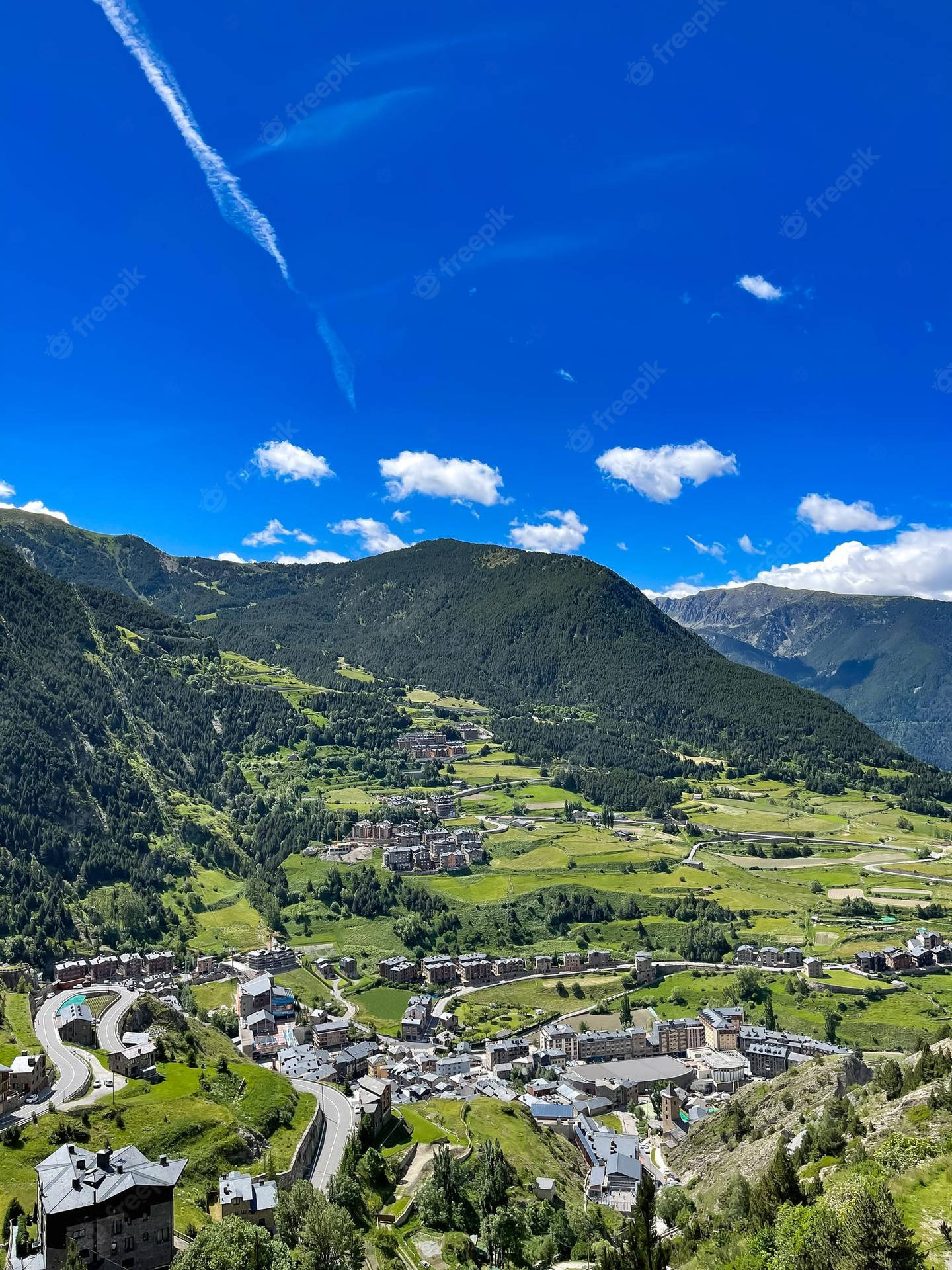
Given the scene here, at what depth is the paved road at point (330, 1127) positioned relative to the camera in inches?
2124

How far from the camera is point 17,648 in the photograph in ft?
593

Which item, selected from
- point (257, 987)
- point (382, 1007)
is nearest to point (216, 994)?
point (257, 987)

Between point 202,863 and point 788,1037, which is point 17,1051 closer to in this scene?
point 788,1037

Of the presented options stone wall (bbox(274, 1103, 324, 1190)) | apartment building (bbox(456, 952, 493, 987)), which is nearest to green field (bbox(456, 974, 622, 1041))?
apartment building (bbox(456, 952, 493, 987))

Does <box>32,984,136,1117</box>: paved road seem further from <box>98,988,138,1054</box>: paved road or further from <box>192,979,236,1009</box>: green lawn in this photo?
<box>192,979,236,1009</box>: green lawn

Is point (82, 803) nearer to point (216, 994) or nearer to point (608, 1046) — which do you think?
point (216, 994)

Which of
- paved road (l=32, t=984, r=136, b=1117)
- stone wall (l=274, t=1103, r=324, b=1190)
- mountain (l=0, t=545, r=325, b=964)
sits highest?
mountain (l=0, t=545, r=325, b=964)

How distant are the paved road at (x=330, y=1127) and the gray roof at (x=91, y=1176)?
16.4m

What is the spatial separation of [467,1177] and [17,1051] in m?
30.0

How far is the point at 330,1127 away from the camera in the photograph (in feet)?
198

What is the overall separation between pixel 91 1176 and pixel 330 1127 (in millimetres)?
28300

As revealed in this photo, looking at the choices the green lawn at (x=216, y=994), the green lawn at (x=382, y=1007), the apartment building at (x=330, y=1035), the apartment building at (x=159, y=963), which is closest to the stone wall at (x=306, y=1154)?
the apartment building at (x=330, y=1035)

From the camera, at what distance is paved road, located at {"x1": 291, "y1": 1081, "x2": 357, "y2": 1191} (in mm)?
53938

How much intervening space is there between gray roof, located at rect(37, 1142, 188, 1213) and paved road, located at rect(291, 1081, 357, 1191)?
16.4 m
